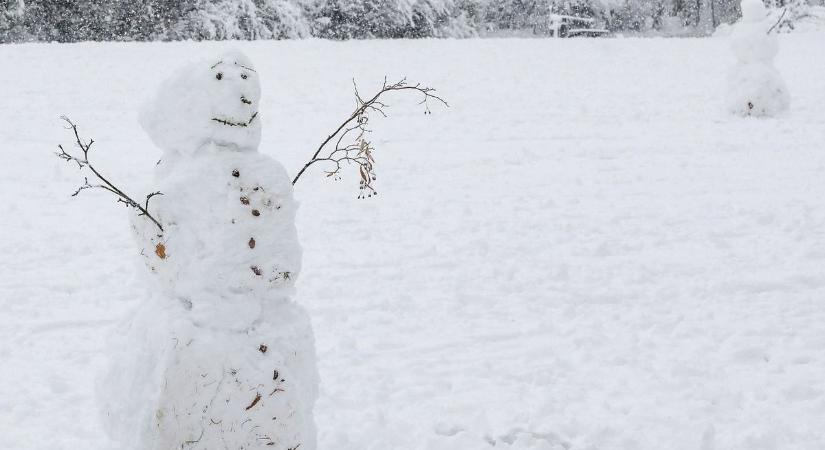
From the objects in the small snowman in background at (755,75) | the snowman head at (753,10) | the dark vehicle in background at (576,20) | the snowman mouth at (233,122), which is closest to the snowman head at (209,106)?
the snowman mouth at (233,122)

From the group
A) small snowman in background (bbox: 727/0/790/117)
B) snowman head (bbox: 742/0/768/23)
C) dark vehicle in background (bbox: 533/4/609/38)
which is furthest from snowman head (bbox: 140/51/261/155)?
dark vehicle in background (bbox: 533/4/609/38)

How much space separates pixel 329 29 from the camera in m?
26.3

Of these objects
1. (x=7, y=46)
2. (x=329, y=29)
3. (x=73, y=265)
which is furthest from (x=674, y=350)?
(x=329, y=29)

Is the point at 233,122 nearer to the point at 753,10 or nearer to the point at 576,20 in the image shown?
the point at 753,10

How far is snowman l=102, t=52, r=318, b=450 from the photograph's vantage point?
3.61 meters

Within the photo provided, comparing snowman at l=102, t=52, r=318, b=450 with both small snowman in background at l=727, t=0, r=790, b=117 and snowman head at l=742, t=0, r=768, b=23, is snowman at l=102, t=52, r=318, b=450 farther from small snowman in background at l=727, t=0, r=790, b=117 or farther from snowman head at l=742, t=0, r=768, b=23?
snowman head at l=742, t=0, r=768, b=23

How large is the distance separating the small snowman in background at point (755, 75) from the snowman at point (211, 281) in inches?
515

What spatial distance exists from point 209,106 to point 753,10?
13.8 meters

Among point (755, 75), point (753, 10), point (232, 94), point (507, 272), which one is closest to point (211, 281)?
point (232, 94)

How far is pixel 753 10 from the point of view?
49.3 ft

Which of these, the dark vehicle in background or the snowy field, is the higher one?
the dark vehicle in background

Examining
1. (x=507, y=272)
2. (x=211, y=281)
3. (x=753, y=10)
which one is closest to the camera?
(x=211, y=281)

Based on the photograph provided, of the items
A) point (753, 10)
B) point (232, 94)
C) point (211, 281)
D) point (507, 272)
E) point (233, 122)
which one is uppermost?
point (753, 10)

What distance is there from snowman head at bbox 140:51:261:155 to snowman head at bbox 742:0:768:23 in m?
13.4
